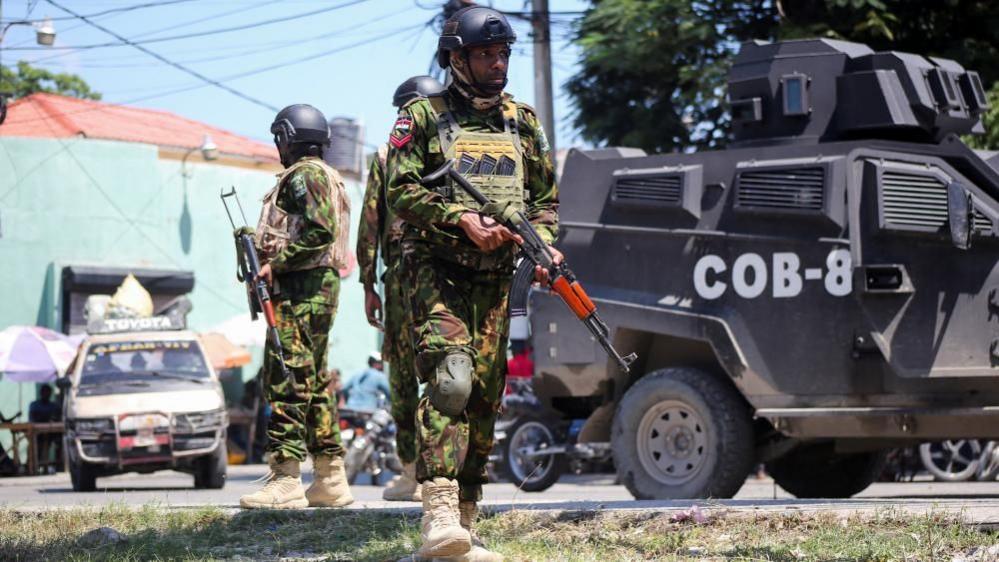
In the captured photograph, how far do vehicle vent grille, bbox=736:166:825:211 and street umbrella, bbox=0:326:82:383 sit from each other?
14.4 m

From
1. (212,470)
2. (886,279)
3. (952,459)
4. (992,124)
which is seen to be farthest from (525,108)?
(992,124)

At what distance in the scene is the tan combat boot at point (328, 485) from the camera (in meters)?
8.11

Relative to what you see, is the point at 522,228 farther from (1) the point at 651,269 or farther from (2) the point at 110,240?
(2) the point at 110,240

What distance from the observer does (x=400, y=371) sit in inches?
291

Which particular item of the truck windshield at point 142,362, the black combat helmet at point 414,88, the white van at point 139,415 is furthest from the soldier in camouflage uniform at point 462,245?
the truck windshield at point 142,362

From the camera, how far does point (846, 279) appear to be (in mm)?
9055

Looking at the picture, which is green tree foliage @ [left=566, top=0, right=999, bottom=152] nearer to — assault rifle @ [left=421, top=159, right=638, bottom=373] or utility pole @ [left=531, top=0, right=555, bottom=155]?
utility pole @ [left=531, top=0, right=555, bottom=155]

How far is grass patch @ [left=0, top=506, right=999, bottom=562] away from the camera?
5.76 metres

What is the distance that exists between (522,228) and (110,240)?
21.9 m

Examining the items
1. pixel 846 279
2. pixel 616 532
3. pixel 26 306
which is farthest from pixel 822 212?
pixel 26 306

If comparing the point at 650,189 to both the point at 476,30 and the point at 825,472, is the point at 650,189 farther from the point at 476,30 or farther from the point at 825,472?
the point at 476,30

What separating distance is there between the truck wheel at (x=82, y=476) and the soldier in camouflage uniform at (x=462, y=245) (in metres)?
9.39

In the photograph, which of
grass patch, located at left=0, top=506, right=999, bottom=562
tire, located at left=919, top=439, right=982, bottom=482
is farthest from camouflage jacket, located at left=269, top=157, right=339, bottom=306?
tire, located at left=919, top=439, right=982, bottom=482

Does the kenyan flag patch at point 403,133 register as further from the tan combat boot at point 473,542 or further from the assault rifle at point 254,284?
the assault rifle at point 254,284
